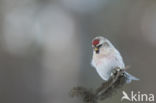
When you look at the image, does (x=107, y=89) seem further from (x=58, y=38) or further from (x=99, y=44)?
(x=58, y=38)

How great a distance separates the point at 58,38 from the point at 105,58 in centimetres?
138

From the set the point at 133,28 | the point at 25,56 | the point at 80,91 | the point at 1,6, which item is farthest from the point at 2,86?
the point at 80,91

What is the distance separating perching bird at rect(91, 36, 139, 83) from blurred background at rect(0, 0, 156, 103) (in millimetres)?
910

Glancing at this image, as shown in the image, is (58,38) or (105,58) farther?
(58,38)

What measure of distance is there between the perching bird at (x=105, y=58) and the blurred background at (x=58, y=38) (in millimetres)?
910

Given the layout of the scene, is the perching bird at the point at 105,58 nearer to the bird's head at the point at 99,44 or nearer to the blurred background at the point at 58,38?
the bird's head at the point at 99,44

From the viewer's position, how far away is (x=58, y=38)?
1837 mm

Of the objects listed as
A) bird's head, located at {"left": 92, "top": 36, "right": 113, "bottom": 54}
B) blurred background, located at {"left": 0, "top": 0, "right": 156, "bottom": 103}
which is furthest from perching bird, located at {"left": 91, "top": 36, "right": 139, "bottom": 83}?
blurred background, located at {"left": 0, "top": 0, "right": 156, "bottom": 103}

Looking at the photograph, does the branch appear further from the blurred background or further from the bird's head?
the blurred background

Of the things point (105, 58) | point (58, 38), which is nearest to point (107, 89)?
point (105, 58)

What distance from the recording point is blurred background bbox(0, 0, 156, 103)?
1.54 m

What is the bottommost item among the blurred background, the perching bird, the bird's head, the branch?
the branch

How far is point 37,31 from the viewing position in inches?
73.2

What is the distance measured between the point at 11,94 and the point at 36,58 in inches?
12.2
